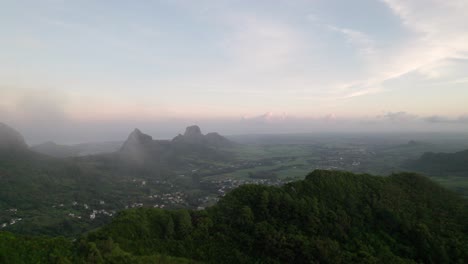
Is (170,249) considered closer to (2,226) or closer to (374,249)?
(374,249)

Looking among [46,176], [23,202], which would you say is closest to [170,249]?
[23,202]

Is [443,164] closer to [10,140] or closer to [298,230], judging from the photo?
[298,230]

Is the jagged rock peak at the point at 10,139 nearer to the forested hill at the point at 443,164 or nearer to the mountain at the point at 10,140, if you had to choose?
the mountain at the point at 10,140

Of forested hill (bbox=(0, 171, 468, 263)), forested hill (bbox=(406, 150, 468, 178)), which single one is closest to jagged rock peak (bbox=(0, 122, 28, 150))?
forested hill (bbox=(0, 171, 468, 263))

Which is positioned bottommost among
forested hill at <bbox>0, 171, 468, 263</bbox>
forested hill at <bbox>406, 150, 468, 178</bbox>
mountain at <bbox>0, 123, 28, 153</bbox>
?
forested hill at <bbox>406, 150, 468, 178</bbox>

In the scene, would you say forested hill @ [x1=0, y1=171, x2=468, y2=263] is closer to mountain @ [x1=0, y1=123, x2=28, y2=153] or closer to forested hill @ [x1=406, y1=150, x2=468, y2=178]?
forested hill @ [x1=406, y1=150, x2=468, y2=178]
